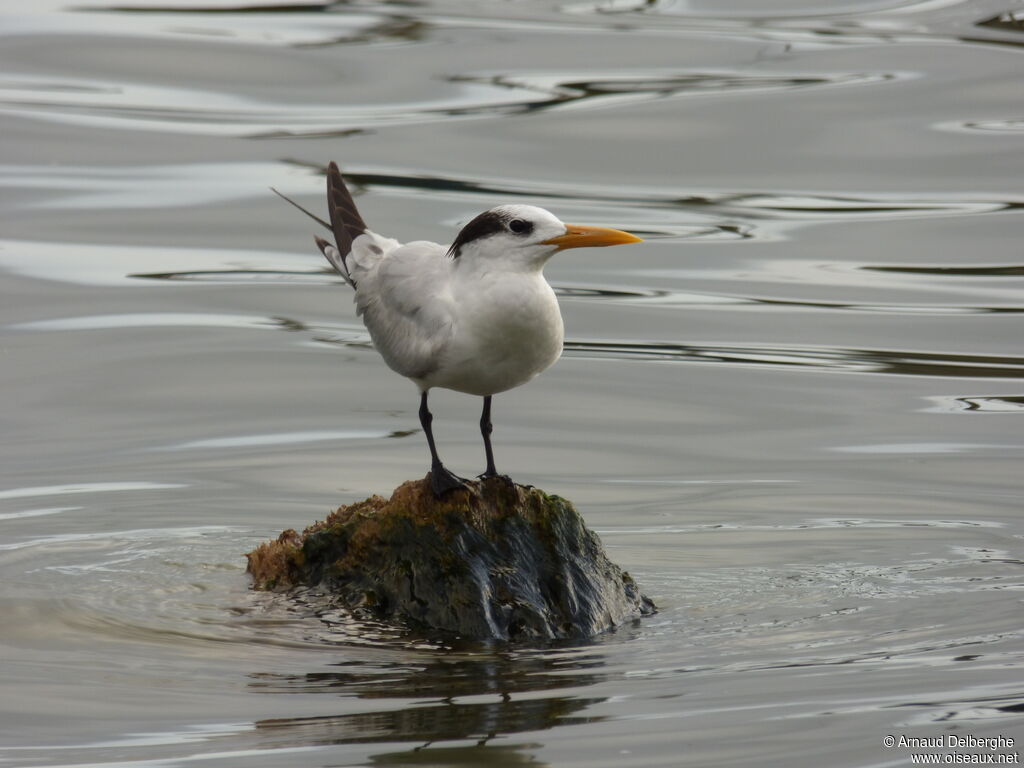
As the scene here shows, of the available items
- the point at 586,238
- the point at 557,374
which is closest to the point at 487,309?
the point at 586,238

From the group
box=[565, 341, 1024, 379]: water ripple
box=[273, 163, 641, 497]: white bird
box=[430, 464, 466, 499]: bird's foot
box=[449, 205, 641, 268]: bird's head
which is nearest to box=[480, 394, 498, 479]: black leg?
box=[273, 163, 641, 497]: white bird

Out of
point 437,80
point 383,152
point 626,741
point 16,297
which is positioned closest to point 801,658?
point 626,741

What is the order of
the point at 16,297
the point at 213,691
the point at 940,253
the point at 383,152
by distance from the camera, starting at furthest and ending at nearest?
the point at 383,152, the point at 940,253, the point at 16,297, the point at 213,691

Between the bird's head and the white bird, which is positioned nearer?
the white bird

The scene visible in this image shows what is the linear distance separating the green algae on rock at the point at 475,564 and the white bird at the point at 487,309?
0.14 meters

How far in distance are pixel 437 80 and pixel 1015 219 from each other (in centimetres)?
725

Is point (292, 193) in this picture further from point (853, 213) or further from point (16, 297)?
point (853, 213)

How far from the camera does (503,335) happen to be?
19.8 feet

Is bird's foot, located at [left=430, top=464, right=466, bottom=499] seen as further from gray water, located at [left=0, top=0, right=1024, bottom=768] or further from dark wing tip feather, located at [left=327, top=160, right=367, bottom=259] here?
dark wing tip feather, located at [left=327, top=160, right=367, bottom=259]

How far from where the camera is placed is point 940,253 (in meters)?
14.2

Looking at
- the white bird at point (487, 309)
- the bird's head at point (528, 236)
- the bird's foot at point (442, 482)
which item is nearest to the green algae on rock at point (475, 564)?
the bird's foot at point (442, 482)

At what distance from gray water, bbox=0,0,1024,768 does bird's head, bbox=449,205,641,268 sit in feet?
4.96

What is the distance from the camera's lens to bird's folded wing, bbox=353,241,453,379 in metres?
6.23

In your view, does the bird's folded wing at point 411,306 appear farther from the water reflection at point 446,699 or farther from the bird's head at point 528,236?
the water reflection at point 446,699
